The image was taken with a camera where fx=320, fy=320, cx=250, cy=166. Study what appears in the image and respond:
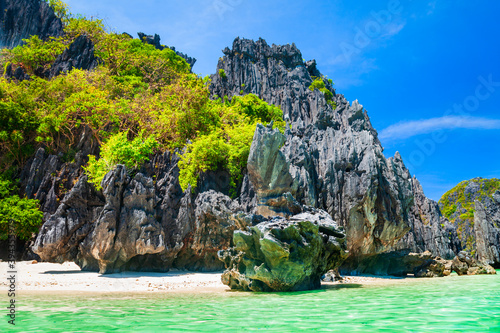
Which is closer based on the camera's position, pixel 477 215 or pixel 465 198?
pixel 477 215

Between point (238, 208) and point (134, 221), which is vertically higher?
point (238, 208)

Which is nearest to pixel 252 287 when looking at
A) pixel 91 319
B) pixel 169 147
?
pixel 91 319

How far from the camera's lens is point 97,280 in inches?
503

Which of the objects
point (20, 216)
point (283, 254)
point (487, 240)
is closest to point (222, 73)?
point (20, 216)

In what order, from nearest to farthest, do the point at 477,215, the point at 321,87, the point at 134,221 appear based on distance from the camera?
the point at 134,221 → the point at 477,215 → the point at 321,87

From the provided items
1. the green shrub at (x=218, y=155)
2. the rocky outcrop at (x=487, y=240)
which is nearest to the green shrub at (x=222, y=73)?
the green shrub at (x=218, y=155)

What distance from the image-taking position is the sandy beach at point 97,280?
11.5m

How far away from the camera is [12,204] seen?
17078mm

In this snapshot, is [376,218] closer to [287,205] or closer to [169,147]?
[287,205]

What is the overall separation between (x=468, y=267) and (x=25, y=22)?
47.5 m

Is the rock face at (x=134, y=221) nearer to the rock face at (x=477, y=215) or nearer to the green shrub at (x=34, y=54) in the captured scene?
the green shrub at (x=34, y=54)

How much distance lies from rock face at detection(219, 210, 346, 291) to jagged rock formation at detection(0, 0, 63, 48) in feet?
117

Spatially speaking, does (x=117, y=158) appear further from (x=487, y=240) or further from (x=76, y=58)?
(x=487, y=240)

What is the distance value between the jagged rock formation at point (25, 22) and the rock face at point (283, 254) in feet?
117
